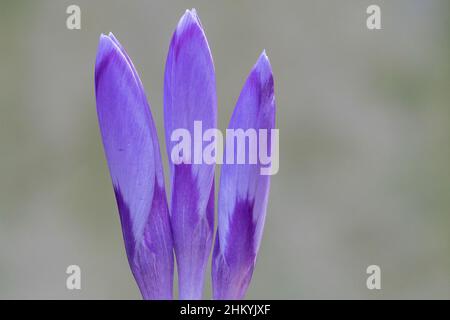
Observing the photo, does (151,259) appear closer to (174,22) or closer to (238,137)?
(238,137)

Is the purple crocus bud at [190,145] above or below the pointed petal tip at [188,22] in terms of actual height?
below

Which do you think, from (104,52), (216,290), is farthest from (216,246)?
(104,52)

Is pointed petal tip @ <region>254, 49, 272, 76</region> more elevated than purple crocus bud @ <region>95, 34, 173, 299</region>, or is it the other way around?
pointed petal tip @ <region>254, 49, 272, 76</region>

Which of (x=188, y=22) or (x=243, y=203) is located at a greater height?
(x=188, y=22)

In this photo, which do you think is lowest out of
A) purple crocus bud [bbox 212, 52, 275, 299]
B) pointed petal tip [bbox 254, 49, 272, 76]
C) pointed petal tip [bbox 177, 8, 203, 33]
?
purple crocus bud [bbox 212, 52, 275, 299]

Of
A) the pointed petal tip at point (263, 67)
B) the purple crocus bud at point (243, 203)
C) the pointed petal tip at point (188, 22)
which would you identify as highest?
the pointed petal tip at point (188, 22)
